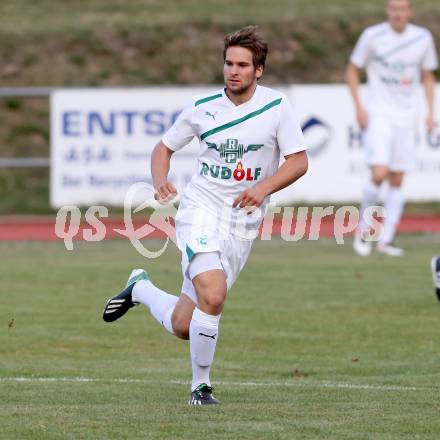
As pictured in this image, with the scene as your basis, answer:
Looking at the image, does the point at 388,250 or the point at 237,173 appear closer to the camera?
the point at 237,173

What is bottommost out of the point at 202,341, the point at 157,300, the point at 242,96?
the point at 157,300

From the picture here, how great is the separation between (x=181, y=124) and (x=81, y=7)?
1032 inches

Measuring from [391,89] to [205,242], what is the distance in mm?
8724

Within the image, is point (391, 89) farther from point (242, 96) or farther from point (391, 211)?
point (242, 96)

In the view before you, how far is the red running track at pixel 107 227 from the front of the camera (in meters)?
19.4

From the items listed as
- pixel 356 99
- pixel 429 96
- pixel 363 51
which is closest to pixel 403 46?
pixel 363 51

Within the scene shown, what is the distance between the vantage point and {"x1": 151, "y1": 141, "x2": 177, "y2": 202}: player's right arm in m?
7.14

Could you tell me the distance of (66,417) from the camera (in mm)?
6707

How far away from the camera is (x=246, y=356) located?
9281 millimetres

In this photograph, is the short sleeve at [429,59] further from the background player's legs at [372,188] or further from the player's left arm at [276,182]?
the player's left arm at [276,182]

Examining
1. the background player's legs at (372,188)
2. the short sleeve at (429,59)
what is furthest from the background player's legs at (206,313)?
the short sleeve at (429,59)

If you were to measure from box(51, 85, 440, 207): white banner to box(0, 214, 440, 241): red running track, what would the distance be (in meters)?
0.39

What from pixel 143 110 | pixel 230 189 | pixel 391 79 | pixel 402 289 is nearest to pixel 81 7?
pixel 143 110

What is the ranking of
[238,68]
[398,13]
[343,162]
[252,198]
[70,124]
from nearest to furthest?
[252,198] → [238,68] → [398,13] → [343,162] → [70,124]
